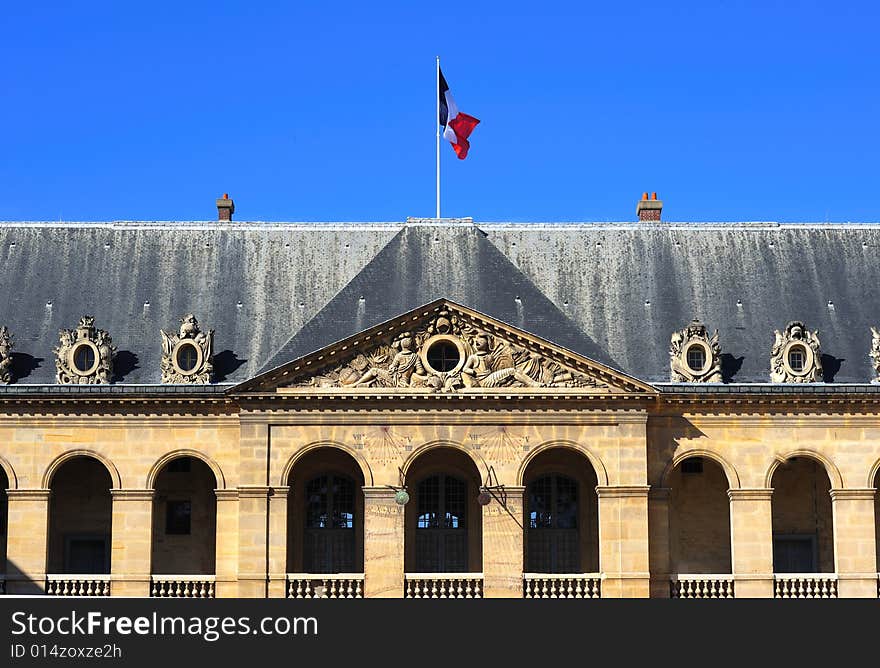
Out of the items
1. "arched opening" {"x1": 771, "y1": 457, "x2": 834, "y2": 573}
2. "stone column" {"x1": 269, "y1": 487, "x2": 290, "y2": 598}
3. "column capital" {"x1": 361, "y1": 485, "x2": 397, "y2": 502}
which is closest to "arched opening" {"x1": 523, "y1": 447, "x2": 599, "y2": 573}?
"column capital" {"x1": 361, "y1": 485, "x2": 397, "y2": 502}

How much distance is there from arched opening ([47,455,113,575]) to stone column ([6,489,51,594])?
154 cm

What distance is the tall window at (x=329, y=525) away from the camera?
183 feet

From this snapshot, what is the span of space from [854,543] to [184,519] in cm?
2016

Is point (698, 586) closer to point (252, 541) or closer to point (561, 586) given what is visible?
point (561, 586)

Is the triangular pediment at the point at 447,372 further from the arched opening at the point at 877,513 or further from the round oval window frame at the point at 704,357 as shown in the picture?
the arched opening at the point at 877,513

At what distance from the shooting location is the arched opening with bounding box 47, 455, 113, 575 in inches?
2224

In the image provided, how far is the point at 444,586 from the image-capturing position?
52.8m

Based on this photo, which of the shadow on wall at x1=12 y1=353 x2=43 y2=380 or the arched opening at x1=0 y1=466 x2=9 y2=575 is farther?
the shadow on wall at x1=12 y1=353 x2=43 y2=380

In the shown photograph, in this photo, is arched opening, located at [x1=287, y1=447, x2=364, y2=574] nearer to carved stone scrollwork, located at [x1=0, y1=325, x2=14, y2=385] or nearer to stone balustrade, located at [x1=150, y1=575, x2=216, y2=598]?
stone balustrade, located at [x1=150, y1=575, x2=216, y2=598]

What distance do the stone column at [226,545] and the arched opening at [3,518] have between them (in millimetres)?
6386

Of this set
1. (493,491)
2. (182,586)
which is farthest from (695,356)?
(182,586)

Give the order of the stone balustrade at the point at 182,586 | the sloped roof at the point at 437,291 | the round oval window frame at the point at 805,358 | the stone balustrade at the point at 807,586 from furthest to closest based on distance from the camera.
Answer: the round oval window frame at the point at 805,358 → the sloped roof at the point at 437,291 → the stone balustrade at the point at 807,586 → the stone balustrade at the point at 182,586

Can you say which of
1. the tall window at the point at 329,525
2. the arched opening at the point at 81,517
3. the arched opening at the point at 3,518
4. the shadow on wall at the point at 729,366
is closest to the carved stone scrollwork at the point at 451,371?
the tall window at the point at 329,525
